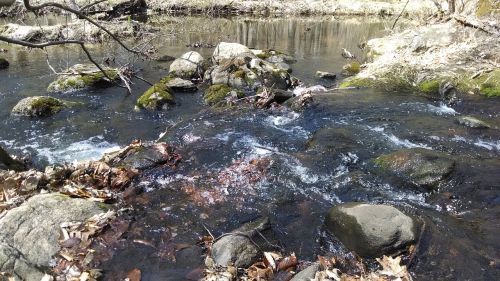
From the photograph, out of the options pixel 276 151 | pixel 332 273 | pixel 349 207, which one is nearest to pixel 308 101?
pixel 276 151

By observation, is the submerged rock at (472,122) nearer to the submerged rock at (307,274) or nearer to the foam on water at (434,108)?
the foam on water at (434,108)

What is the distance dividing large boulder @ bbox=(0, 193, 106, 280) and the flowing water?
816mm

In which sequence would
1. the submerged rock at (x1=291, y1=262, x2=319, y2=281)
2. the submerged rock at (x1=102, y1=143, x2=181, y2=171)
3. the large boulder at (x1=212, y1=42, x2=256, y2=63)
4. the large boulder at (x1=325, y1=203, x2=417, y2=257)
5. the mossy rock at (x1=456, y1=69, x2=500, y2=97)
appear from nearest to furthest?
1. the submerged rock at (x1=291, y1=262, x2=319, y2=281)
2. the large boulder at (x1=325, y1=203, x2=417, y2=257)
3. the submerged rock at (x1=102, y1=143, x2=181, y2=171)
4. the mossy rock at (x1=456, y1=69, x2=500, y2=97)
5. the large boulder at (x1=212, y1=42, x2=256, y2=63)

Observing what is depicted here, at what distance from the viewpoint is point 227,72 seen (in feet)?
46.9

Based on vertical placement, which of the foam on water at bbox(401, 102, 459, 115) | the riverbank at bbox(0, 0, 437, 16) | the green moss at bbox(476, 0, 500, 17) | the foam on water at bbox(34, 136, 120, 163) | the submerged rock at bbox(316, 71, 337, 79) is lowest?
the foam on water at bbox(34, 136, 120, 163)

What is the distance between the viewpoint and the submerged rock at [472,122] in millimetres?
9068

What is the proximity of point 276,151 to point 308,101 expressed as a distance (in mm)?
3241

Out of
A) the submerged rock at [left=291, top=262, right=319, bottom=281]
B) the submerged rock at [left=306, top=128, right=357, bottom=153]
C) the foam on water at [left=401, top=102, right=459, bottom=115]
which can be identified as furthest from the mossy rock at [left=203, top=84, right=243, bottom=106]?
the submerged rock at [left=291, top=262, right=319, bottom=281]

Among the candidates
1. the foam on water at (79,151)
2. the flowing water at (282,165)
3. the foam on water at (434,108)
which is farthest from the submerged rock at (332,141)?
the foam on water at (79,151)

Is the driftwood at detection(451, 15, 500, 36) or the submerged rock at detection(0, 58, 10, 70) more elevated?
the driftwood at detection(451, 15, 500, 36)

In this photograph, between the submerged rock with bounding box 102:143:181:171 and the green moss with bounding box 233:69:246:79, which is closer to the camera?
the submerged rock with bounding box 102:143:181:171

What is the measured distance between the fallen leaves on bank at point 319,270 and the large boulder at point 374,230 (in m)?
0.15

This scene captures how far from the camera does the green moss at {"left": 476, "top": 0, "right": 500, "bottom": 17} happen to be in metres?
14.5

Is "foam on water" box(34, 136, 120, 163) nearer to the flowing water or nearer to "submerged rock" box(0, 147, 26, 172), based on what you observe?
the flowing water
